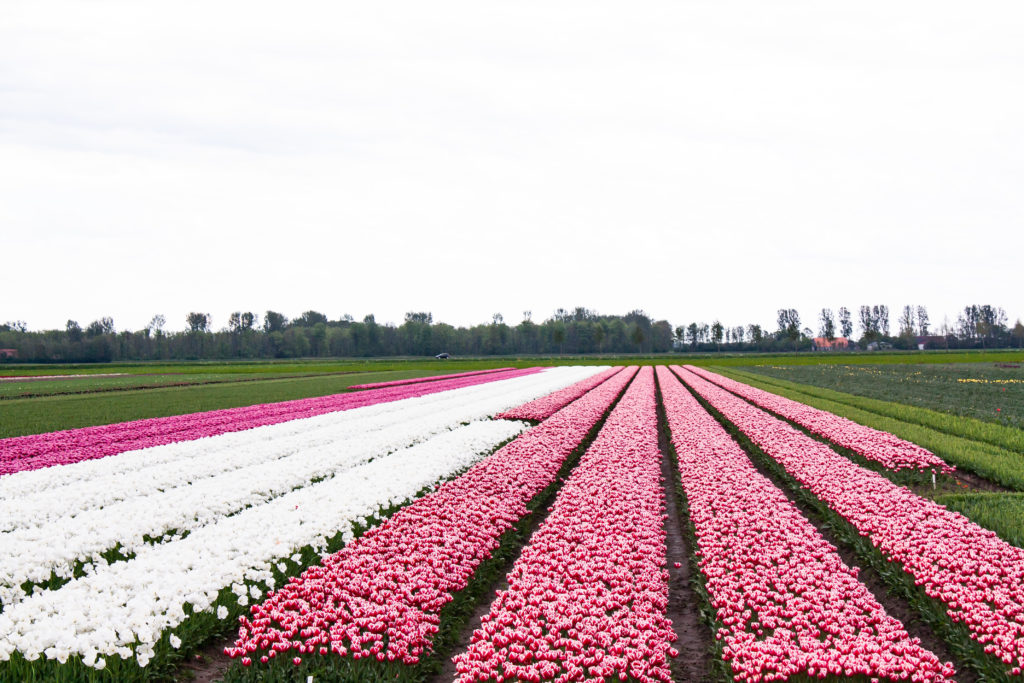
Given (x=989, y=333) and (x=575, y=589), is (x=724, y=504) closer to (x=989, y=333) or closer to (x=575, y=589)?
(x=575, y=589)

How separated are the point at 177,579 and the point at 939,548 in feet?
32.4

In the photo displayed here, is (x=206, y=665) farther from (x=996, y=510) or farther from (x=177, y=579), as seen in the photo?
(x=996, y=510)

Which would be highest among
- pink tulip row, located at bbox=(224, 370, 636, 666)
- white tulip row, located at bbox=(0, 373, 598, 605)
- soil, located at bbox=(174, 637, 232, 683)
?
white tulip row, located at bbox=(0, 373, 598, 605)

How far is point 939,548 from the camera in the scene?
333 inches

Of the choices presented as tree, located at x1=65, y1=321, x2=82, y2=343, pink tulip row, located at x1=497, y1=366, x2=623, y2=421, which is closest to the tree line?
tree, located at x1=65, y1=321, x2=82, y2=343

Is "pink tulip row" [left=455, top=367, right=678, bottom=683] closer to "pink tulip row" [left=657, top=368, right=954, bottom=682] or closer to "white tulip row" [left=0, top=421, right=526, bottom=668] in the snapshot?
"pink tulip row" [left=657, top=368, right=954, bottom=682]

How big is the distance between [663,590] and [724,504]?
12.0 feet

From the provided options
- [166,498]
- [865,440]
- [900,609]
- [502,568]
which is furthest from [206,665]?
[865,440]

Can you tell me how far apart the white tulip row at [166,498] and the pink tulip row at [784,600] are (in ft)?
27.0

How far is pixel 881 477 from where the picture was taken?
41.8 ft

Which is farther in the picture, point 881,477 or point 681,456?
point 681,456

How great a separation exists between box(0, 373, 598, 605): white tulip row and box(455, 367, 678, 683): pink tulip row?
5.78 meters

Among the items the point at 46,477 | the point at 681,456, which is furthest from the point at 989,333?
the point at 46,477

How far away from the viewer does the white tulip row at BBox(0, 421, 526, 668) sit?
6.03 m
